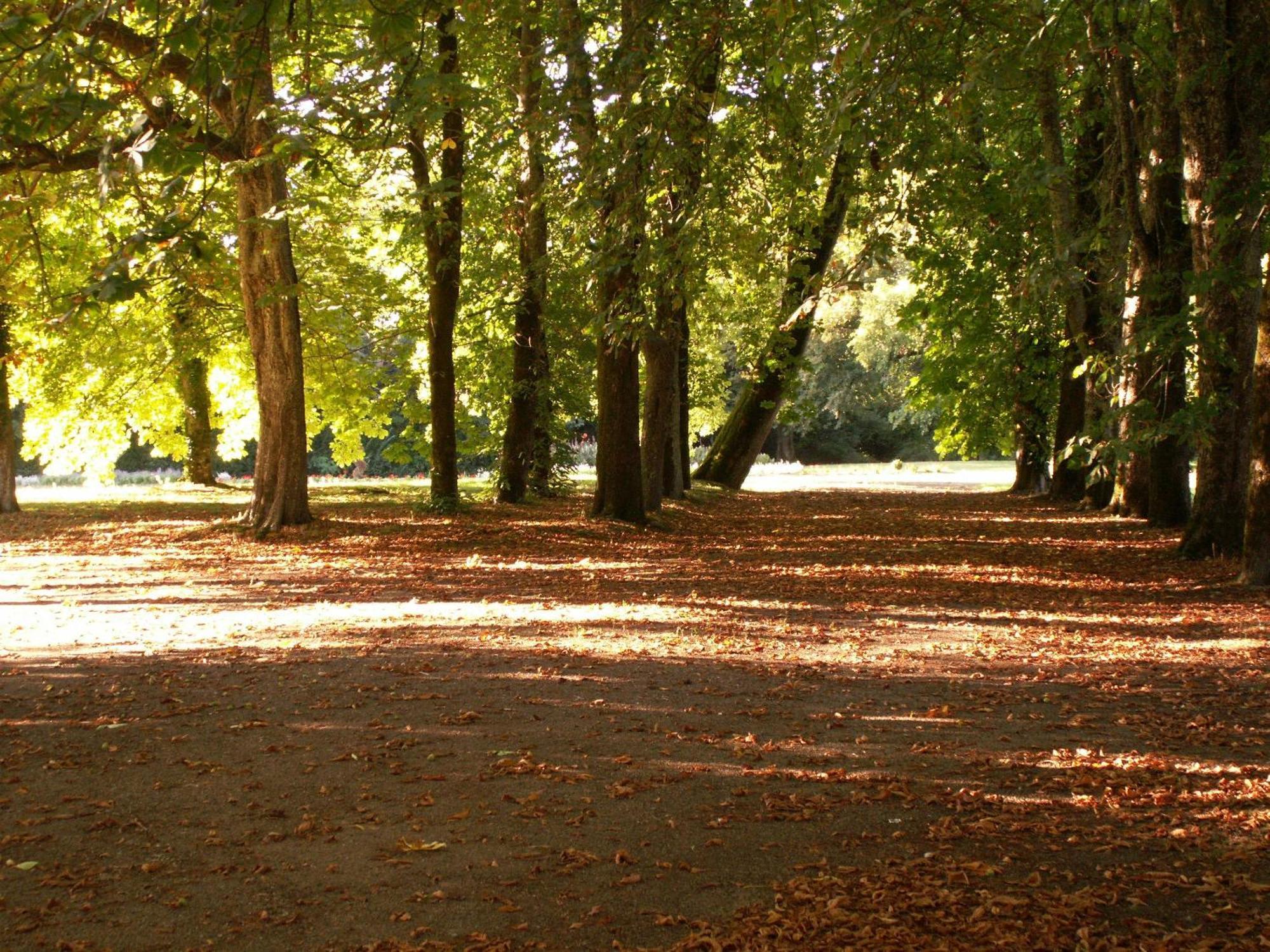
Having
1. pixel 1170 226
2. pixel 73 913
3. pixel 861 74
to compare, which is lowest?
pixel 73 913

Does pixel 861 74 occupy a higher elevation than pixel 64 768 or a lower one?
higher

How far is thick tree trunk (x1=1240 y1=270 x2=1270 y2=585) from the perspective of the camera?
11.2m

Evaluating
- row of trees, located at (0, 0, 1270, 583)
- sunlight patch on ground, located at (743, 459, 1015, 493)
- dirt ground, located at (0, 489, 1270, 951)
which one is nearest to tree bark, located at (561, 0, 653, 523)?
row of trees, located at (0, 0, 1270, 583)

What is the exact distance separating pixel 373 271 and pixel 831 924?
20.9m

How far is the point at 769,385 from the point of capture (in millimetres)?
26281

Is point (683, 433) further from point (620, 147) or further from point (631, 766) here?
point (631, 766)

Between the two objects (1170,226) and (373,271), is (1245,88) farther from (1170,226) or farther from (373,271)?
(373,271)

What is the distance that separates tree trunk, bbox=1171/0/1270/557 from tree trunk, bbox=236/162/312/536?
11.4 metres

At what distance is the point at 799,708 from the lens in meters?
7.07

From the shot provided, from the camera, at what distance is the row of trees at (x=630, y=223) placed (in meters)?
6.46

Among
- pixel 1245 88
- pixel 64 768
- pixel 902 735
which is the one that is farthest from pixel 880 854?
pixel 1245 88

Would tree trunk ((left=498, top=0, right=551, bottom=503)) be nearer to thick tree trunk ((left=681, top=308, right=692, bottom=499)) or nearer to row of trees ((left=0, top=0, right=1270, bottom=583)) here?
row of trees ((left=0, top=0, right=1270, bottom=583))

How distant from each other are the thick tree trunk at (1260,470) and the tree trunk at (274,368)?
11.9 metres

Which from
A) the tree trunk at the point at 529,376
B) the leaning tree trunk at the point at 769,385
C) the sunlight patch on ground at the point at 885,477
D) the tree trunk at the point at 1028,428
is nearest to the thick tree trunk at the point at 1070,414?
the tree trunk at the point at 1028,428
